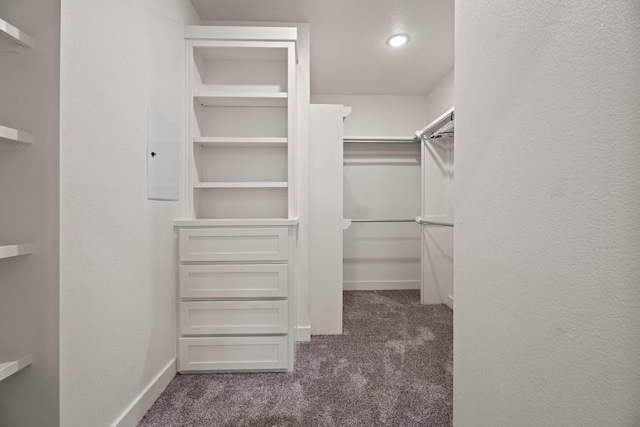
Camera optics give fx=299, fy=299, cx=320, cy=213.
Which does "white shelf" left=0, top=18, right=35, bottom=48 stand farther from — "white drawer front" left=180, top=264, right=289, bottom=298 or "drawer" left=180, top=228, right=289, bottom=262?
"white drawer front" left=180, top=264, right=289, bottom=298

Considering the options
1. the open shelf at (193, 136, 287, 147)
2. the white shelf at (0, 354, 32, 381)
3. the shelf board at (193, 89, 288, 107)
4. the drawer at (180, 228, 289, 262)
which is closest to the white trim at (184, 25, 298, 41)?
the shelf board at (193, 89, 288, 107)

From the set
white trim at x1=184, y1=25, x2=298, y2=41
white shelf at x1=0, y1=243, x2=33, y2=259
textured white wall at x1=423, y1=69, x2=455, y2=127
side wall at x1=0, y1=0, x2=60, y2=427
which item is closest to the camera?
white shelf at x1=0, y1=243, x2=33, y2=259

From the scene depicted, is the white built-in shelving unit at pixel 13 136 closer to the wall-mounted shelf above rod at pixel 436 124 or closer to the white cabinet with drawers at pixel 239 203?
the white cabinet with drawers at pixel 239 203

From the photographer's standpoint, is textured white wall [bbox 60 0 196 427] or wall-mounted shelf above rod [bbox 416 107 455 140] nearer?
textured white wall [bbox 60 0 196 427]

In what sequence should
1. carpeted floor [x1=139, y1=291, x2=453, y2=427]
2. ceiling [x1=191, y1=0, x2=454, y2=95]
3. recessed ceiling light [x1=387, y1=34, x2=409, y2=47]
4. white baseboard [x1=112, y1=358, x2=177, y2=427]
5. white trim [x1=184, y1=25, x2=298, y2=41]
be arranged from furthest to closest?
recessed ceiling light [x1=387, y1=34, x2=409, y2=47], ceiling [x1=191, y1=0, x2=454, y2=95], white trim [x1=184, y1=25, x2=298, y2=41], carpeted floor [x1=139, y1=291, x2=453, y2=427], white baseboard [x1=112, y1=358, x2=177, y2=427]

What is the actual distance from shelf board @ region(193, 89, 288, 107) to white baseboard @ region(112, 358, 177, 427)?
5.39ft

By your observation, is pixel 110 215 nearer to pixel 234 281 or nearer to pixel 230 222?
pixel 230 222

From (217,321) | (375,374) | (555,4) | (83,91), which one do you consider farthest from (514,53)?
(217,321)

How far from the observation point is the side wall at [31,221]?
2.99 ft

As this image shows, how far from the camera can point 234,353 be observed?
176cm

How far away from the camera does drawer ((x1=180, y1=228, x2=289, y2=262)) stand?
175 cm

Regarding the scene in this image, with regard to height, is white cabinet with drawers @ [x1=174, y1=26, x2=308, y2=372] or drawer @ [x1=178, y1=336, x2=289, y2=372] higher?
white cabinet with drawers @ [x1=174, y1=26, x2=308, y2=372]

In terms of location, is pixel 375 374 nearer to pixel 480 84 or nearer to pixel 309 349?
pixel 309 349

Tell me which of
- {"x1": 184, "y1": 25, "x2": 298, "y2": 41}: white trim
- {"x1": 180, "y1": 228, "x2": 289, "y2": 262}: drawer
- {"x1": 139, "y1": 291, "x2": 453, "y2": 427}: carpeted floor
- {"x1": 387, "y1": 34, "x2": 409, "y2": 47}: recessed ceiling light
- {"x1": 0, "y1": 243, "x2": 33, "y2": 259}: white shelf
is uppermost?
{"x1": 387, "y1": 34, "x2": 409, "y2": 47}: recessed ceiling light
